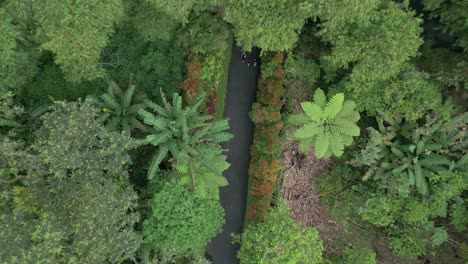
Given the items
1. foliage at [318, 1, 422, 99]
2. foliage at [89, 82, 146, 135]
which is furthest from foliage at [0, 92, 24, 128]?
foliage at [318, 1, 422, 99]

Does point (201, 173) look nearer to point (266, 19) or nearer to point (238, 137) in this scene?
point (238, 137)

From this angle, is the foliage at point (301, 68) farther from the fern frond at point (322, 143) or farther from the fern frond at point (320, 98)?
the fern frond at point (322, 143)

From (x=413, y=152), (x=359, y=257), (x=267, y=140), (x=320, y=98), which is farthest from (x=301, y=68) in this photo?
(x=359, y=257)

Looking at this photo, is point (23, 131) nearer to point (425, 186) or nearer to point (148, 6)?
point (148, 6)

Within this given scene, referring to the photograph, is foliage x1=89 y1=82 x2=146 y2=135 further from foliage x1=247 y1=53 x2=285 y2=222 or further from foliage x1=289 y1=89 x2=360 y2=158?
foliage x1=289 y1=89 x2=360 y2=158

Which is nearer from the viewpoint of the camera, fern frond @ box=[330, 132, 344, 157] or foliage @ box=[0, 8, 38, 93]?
foliage @ box=[0, 8, 38, 93]

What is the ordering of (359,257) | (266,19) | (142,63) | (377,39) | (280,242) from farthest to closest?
(142,63) < (359,257) < (280,242) < (377,39) < (266,19)
